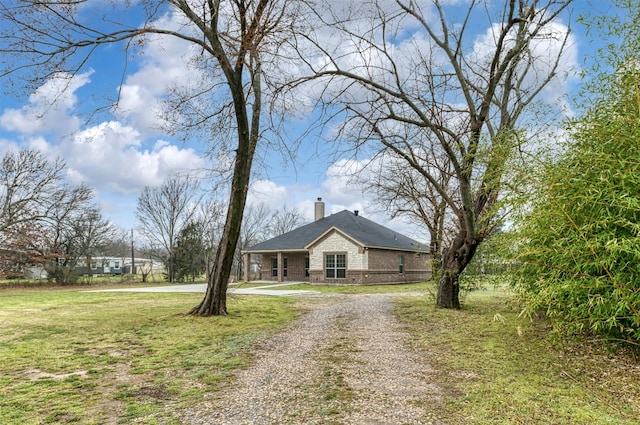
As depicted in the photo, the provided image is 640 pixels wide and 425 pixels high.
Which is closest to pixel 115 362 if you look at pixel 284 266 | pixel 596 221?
pixel 596 221

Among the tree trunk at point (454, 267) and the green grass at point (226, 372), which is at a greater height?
the tree trunk at point (454, 267)

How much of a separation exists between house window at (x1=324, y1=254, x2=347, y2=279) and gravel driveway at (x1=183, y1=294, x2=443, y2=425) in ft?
53.6

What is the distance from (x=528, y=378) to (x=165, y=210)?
99.3 ft

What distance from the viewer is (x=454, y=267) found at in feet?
31.2

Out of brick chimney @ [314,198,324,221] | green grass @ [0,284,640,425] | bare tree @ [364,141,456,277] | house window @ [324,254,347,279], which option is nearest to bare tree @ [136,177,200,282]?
brick chimney @ [314,198,324,221]

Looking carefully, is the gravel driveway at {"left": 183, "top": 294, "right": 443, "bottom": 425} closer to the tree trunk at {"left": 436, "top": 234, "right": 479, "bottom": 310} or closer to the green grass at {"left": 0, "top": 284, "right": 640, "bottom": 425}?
the green grass at {"left": 0, "top": 284, "right": 640, "bottom": 425}

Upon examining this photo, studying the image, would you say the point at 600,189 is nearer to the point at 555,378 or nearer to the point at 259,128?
the point at 555,378

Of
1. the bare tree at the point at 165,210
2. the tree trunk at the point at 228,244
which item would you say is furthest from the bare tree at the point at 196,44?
the bare tree at the point at 165,210

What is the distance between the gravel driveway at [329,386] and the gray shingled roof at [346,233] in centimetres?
→ 1683

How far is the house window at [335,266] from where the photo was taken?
23.1 meters

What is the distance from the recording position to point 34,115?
272 inches

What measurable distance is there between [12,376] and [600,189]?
6397 mm

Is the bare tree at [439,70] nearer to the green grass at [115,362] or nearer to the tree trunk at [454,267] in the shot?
the tree trunk at [454,267]

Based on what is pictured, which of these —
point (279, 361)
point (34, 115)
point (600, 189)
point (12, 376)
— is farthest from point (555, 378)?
point (34, 115)
